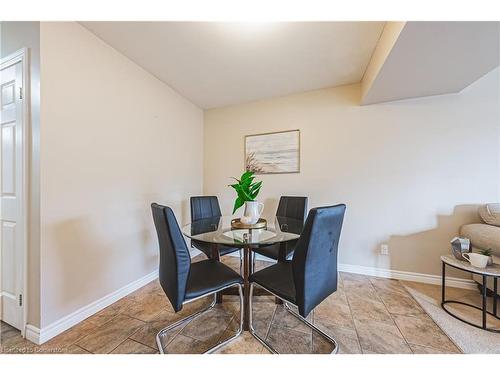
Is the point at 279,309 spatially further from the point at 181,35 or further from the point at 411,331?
the point at 181,35

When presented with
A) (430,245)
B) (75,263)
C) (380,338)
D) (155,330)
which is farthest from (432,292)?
(75,263)

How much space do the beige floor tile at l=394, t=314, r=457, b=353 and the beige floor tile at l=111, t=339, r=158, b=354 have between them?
177cm

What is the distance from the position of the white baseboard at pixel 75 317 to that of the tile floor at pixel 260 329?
0.14ft

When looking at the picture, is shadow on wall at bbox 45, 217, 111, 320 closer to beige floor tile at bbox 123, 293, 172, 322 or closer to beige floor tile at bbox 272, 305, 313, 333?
beige floor tile at bbox 123, 293, 172, 322

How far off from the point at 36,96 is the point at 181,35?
1159 mm

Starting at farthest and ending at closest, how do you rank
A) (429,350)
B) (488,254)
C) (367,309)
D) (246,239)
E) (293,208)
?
(293,208) → (367,309) → (488,254) → (246,239) → (429,350)

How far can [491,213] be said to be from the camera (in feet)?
6.01

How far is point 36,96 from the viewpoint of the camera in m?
1.34

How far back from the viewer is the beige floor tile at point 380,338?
127 centimetres

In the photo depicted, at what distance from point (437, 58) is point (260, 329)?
2480 millimetres

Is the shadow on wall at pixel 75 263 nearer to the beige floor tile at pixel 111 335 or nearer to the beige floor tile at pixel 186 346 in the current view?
the beige floor tile at pixel 111 335

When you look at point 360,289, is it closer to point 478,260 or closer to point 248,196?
point 478,260

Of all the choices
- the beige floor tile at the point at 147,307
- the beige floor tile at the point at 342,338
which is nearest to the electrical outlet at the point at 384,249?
the beige floor tile at the point at 342,338

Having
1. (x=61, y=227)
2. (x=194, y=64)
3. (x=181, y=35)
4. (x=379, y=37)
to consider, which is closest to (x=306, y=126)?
(x=379, y=37)
